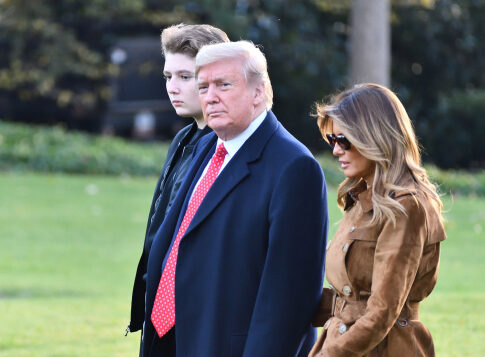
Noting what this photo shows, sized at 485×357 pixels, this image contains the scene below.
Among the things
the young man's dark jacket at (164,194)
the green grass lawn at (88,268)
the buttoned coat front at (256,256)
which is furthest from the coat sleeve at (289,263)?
the green grass lawn at (88,268)

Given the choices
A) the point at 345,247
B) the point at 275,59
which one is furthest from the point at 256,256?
the point at 275,59

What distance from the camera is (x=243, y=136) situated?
10.3ft

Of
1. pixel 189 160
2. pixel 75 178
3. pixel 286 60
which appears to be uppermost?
pixel 189 160

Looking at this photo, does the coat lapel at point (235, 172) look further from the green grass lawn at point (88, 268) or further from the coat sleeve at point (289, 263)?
the green grass lawn at point (88, 268)

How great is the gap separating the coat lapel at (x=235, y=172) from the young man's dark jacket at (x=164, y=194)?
585mm

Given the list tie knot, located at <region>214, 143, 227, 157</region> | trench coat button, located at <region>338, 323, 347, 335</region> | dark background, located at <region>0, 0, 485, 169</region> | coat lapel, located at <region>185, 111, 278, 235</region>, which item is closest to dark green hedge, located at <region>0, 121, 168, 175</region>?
dark background, located at <region>0, 0, 485, 169</region>

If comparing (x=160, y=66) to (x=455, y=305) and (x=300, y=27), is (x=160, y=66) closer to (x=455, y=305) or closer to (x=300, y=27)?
(x=300, y=27)

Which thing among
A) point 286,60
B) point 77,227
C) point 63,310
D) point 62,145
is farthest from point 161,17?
point 63,310

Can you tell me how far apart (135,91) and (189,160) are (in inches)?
704

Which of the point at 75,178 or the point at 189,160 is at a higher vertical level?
the point at 189,160

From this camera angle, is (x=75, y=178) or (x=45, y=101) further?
(x=45, y=101)

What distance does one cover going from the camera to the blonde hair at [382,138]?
2897 millimetres

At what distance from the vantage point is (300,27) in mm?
20016

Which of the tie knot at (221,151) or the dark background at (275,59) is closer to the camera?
the tie knot at (221,151)
